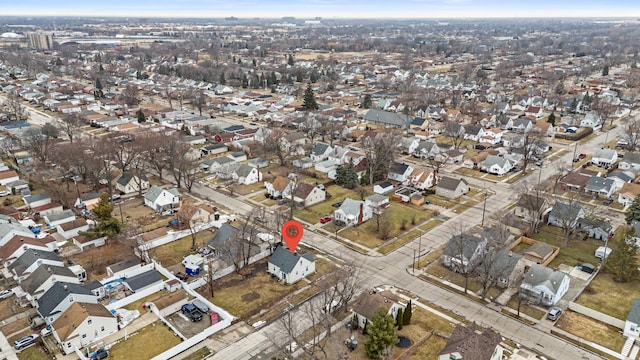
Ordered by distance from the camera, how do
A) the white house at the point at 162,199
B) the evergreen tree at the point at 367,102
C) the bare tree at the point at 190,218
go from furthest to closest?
the evergreen tree at the point at 367,102 < the white house at the point at 162,199 < the bare tree at the point at 190,218

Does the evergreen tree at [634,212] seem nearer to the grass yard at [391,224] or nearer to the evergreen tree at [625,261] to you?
the evergreen tree at [625,261]

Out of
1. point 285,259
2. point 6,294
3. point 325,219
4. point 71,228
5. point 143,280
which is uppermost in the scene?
point 285,259

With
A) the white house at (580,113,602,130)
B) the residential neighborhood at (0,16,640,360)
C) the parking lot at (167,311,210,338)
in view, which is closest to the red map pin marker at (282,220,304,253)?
the residential neighborhood at (0,16,640,360)

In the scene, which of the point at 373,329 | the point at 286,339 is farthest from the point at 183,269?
the point at 373,329

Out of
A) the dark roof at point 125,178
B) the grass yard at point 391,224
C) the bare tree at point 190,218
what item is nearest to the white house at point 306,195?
the grass yard at point 391,224

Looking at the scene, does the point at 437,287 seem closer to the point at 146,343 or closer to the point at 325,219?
the point at 325,219

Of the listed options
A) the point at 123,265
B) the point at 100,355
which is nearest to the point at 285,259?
the point at 123,265
